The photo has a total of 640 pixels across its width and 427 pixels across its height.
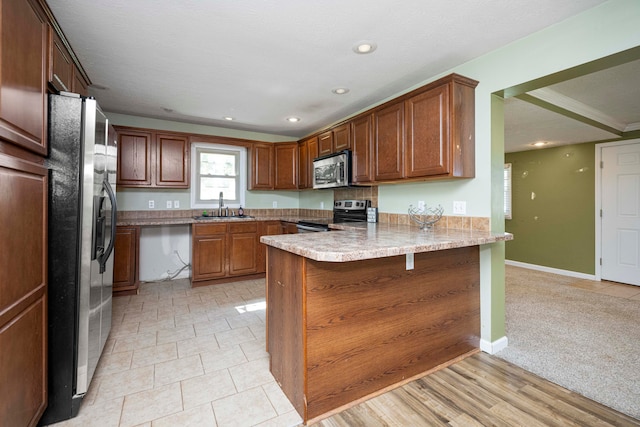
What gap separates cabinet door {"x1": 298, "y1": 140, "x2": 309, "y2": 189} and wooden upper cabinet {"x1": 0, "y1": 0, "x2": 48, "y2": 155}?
327 cm

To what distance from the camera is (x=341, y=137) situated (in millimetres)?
3688

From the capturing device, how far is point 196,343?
2.49 metres

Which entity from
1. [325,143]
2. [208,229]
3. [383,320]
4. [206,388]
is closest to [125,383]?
[206,388]

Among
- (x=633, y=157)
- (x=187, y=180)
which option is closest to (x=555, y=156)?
(x=633, y=157)

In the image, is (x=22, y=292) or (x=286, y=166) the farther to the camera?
(x=286, y=166)

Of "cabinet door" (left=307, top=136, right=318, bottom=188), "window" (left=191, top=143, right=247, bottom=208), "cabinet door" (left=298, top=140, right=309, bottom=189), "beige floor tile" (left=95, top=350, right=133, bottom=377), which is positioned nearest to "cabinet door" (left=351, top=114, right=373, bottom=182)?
"cabinet door" (left=307, top=136, right=318, bottom=188)

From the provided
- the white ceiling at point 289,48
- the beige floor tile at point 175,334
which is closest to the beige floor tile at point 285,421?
the beige floor tile at point 175,334

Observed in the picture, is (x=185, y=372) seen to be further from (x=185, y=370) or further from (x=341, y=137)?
(x=341, y=137)

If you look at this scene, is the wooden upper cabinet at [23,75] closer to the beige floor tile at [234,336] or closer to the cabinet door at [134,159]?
the beige floor tile at [234,336]

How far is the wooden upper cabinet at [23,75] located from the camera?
1204 mm

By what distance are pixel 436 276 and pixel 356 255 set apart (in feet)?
3.25

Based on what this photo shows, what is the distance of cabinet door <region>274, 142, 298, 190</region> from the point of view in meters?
4.92

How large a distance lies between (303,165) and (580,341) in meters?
3.90

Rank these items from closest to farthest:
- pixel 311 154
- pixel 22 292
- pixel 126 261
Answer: pixel 22 292 → pixel 126 261 → pixel 311 154
